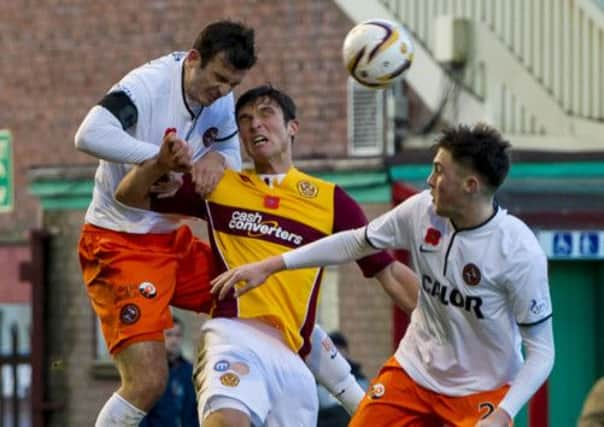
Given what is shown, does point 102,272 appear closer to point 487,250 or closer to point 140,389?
point 140,389

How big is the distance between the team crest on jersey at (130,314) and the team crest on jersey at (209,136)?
0.84 metres

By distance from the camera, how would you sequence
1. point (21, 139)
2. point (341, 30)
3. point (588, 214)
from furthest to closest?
1. point (21, 139)
2. point (341, 30)
3. point (588, 214)

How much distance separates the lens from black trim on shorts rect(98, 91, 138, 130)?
8469mm

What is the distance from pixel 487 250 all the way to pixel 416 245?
0.38 m

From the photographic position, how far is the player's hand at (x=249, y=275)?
805 cm

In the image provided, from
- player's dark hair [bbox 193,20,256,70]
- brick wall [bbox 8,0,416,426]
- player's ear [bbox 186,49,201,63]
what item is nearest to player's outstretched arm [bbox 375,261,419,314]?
player's dark hair [bbox 193,20,256,70]

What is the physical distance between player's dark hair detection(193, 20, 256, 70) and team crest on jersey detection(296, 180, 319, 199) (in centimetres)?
65

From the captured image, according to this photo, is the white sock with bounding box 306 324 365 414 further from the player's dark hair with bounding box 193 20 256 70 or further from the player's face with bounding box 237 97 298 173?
the player's dark hair with bounding box 193 20 256 70

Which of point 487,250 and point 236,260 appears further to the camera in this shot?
point 236,260

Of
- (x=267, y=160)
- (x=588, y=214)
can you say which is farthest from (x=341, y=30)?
(x=267, y=160)

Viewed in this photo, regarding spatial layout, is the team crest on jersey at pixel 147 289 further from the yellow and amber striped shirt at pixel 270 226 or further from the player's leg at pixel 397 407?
the player's leg at pixel 397 407

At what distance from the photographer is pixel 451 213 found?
809cm

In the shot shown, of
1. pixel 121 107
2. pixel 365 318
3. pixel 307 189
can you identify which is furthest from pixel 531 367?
pixel 365 318

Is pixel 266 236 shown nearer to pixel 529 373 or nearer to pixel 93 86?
pixel 529 373
